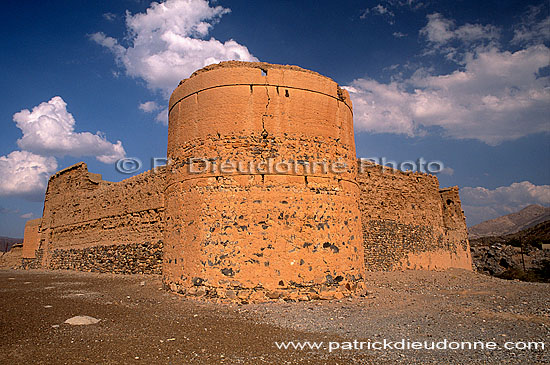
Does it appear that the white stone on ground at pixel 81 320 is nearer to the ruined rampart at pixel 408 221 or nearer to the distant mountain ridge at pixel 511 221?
the ruined rampart at pixel 408 221

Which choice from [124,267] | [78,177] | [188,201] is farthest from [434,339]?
[78,177]

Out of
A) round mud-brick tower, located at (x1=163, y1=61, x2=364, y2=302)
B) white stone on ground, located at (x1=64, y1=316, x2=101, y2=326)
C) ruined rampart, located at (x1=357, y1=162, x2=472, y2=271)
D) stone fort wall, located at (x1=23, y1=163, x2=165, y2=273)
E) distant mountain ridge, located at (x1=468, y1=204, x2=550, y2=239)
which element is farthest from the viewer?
distant mountain ridge, located at (x1=468, y1=204, x2=550, y2=239)

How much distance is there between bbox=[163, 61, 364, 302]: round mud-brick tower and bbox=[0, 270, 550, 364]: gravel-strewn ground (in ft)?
1.99

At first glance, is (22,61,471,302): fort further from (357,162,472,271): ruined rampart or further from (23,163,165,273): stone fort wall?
(357,162,472,271): ruined rampart

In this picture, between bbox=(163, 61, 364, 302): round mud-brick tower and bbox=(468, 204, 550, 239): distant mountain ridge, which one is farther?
bbox=(468, 204, 550, 239): distant mountain ridge

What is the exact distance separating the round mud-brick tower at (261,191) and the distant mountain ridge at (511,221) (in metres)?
95.0

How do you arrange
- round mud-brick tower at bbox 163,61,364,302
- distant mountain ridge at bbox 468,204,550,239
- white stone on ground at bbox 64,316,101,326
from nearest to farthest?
1. white stone on ground at bbox 64,316,101,326
2. round mud-brick tower at bbox 163,61,364,302
3. distant mountain ridge at bbox 468,204,550,239

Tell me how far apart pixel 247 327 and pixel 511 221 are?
111m

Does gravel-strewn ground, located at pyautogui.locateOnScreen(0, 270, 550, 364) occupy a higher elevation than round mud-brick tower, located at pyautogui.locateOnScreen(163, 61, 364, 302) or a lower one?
lower

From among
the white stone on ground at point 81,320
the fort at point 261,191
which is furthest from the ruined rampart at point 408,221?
the white stone on ground at point 81,320

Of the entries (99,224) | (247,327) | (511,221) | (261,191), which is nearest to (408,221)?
(261,191)

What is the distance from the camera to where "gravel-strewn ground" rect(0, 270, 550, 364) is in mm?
3652

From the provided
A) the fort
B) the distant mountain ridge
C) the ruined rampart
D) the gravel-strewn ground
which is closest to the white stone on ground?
the gravel-strewn ground

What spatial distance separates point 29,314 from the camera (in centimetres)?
538
